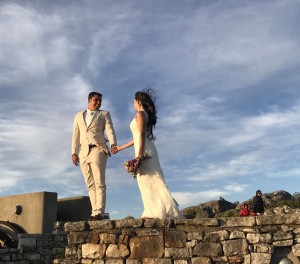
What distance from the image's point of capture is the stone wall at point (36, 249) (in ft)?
36.9

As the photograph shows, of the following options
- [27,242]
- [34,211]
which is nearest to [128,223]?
→ [27,242]

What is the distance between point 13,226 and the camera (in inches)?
499

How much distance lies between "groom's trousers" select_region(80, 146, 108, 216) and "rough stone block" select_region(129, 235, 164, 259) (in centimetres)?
101

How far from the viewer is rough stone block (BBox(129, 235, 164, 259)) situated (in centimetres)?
646

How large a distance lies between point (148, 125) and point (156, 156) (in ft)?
1.62

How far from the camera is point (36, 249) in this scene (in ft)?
37.3

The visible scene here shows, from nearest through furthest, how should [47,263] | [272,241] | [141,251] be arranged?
[272,241], [141,251], [47,263]

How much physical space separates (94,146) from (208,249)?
8.60ft

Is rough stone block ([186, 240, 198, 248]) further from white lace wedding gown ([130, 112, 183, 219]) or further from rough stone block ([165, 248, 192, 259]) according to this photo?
white lace wedding gown ([130, 112, 183, 219])

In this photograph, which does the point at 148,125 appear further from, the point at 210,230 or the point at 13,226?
the point at 13,226

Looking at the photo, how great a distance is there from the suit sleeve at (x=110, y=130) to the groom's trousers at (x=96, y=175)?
0.73ft

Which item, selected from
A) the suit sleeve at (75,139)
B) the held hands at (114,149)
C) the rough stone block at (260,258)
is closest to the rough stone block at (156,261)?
the rough stone block at (260,258)

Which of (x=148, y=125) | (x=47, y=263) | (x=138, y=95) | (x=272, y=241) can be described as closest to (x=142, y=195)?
(x=148, y=125)

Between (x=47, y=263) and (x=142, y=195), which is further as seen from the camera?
(x=47, y=263)
